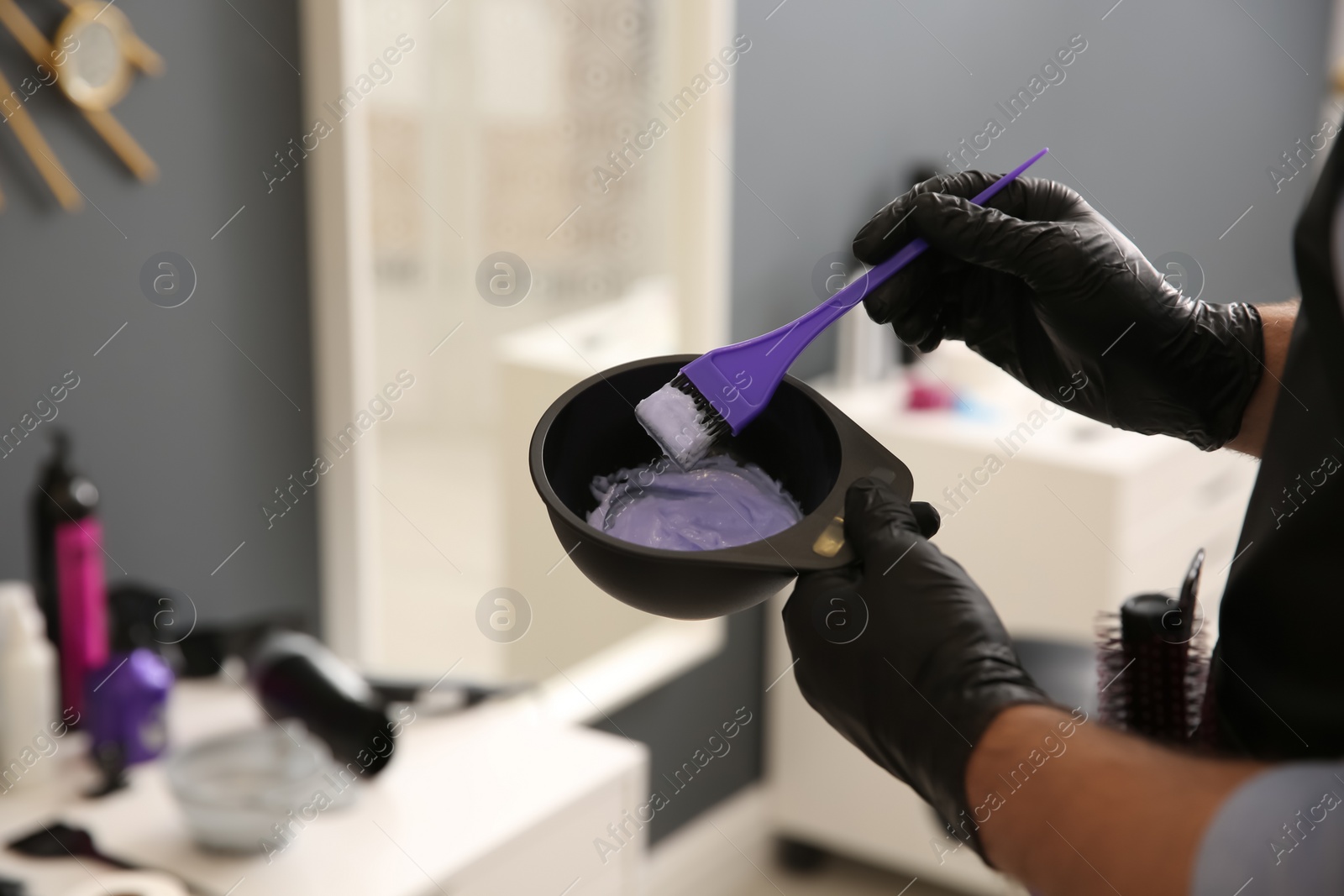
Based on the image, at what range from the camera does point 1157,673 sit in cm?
88

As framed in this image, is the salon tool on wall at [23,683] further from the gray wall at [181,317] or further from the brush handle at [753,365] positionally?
the brush handle at [753,365]

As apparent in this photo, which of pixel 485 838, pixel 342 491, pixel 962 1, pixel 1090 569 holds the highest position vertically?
pixel 962 1

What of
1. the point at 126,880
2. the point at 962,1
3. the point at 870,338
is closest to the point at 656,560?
the point at 126,880

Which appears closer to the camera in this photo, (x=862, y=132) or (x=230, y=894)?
(x=230, y=894)

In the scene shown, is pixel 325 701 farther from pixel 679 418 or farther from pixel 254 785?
pixel 679 418

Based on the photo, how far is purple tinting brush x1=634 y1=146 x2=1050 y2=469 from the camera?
0.82 m

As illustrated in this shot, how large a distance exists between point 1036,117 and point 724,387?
2.28 m

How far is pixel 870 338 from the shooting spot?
7.61 feet

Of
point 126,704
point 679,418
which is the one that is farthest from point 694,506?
point 126,704

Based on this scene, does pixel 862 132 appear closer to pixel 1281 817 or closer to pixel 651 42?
pixel 651 42

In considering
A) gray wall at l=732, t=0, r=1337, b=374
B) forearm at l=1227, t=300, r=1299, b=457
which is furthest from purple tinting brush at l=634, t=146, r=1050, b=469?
gray wall at l=732, t=0, r=1337, b=374

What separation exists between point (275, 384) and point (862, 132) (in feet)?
4.50

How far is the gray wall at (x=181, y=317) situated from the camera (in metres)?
1.22

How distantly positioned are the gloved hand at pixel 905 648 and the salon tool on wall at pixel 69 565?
805mm
